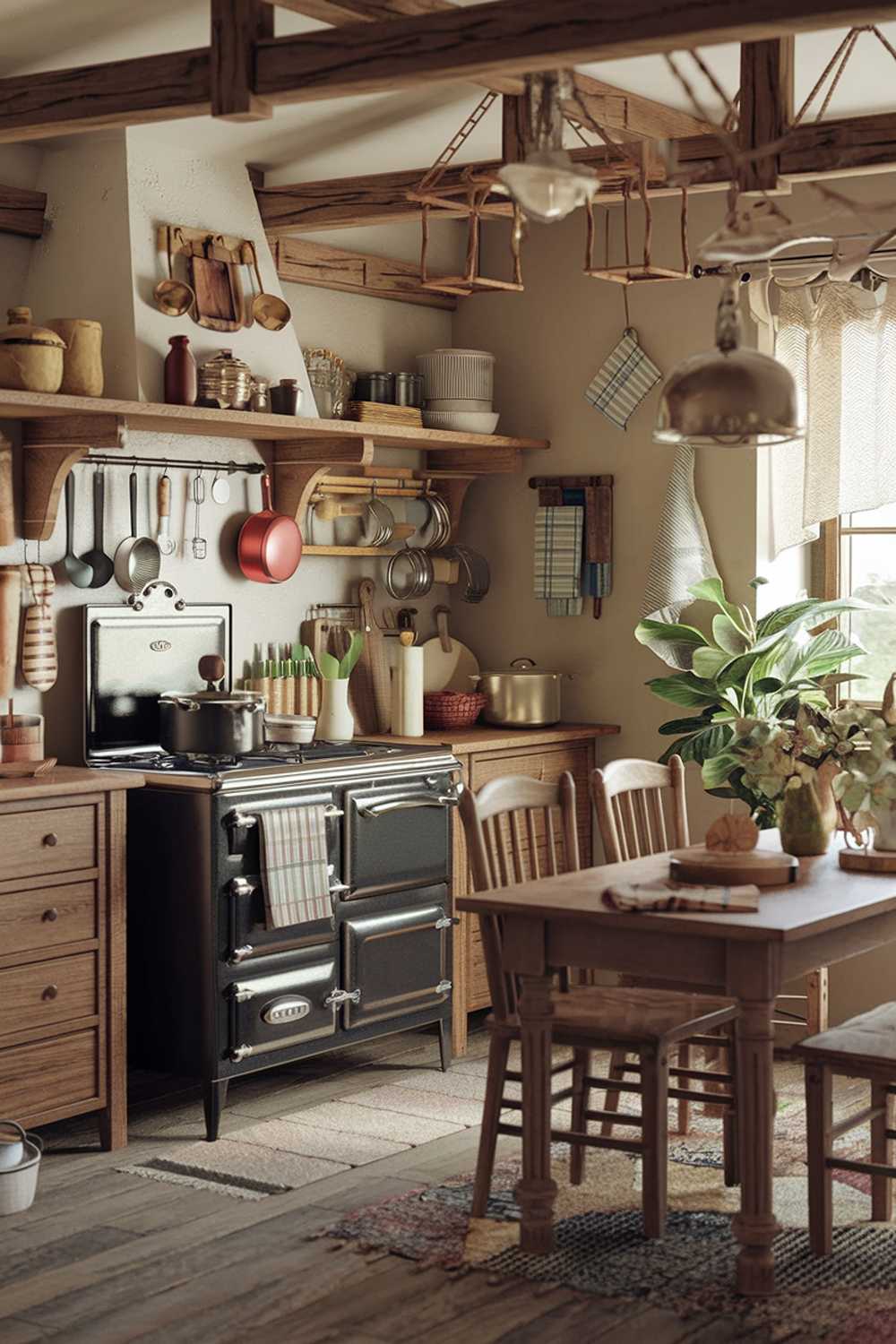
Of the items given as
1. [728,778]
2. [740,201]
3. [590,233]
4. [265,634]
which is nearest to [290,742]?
[265,634]

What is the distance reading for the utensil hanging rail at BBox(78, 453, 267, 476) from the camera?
490cm

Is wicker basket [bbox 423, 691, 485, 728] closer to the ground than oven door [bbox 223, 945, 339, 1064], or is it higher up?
higher up

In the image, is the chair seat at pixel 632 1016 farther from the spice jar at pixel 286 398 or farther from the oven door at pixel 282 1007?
the spice jar at pixel 286 398

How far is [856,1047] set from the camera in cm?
358

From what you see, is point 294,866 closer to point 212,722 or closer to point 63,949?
point 212,722

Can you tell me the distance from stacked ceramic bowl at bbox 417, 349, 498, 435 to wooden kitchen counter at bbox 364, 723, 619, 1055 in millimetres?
1007

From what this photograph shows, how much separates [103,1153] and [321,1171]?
0.57 metres

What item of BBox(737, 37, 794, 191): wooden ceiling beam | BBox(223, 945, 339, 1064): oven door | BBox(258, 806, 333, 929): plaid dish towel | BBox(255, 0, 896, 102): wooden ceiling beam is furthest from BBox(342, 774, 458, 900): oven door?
BBox(255, 0, 896, 102): wooden ceiling beam

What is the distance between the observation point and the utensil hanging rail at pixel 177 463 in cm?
490

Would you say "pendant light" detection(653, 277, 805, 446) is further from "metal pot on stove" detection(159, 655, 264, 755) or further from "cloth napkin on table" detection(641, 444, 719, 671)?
"cloth napkin on table" detection(641, 444, 719, 671)

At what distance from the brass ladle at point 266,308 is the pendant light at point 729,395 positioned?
91.1 inches

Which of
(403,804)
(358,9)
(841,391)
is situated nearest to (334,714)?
(403,804)

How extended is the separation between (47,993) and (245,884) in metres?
0.56

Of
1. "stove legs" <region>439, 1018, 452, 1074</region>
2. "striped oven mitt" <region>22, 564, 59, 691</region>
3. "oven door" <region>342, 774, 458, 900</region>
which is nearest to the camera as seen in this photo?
"striped oven mitt" <region>22, 564, 59, 691</region>
